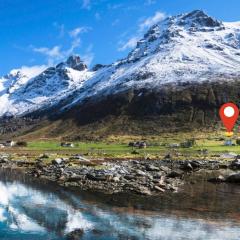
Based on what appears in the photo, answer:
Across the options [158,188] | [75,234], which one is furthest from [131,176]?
[75,234]

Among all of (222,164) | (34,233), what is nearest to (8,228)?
(34,233)

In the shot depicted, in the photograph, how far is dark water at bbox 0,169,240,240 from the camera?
4178cm

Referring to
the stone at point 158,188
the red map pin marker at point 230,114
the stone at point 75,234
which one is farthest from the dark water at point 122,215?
the red map pin marker at point 230,114

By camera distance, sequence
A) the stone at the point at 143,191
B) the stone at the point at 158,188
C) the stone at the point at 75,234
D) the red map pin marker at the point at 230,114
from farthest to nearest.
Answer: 1. the red map pin marker at the point at 230,114
2. the stone at the point at 158,188
3. the stone at the point at 143,191
4. the stone at the point at 75,234

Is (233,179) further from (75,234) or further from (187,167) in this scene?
(75,234)

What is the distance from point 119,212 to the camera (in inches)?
1998

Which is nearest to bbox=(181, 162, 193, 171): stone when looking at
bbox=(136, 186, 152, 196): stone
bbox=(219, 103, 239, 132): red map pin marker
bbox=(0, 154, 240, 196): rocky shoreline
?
bbox=(0, 154, 240, 196): rocky shoreline

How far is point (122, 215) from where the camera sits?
4928 centimetres

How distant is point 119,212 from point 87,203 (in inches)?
269

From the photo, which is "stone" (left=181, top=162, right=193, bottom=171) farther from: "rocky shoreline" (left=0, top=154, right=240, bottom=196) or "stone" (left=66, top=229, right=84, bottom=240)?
"stone" (left=66, top=229, right=84, bottom=240)

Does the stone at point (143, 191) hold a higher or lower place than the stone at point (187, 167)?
lower

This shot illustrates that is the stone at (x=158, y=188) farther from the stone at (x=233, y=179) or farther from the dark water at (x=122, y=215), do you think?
the stone at (x=233, y=179)

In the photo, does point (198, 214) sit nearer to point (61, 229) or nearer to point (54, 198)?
point (61, 229)

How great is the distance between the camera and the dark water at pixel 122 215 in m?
41.8
